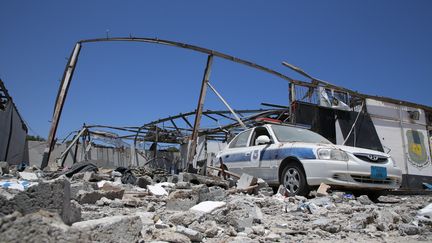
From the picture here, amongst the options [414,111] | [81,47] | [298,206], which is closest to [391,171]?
[298,206]

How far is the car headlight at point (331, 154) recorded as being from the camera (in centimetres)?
608

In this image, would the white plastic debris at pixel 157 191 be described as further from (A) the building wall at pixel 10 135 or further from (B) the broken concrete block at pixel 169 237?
(A) the building wall at pixel 10 135

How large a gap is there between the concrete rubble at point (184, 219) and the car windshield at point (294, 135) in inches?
55.2

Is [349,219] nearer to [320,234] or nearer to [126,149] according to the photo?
[320,234]

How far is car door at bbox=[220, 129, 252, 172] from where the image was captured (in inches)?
302

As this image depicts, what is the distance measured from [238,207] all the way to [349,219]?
131 centimetres

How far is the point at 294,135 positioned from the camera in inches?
286

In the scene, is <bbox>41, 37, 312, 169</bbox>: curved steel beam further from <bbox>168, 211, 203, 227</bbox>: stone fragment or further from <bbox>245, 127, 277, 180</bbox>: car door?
<bbox>168, 211, 203, 227</bbox>: stone fragment

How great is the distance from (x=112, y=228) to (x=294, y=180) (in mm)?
4726

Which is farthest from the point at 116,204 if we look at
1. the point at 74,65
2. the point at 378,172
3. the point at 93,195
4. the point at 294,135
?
the point at 74,65

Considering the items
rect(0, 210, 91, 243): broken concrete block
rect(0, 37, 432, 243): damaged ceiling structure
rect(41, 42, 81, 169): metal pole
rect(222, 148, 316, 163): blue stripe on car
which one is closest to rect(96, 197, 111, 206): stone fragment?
rect(0, 37, 432, 243): damaged ceiling structure

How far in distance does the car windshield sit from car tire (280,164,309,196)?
80 cm

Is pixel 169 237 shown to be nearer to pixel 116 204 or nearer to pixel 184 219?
pixel 184 219

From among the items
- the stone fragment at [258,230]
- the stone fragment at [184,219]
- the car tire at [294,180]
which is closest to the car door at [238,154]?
the car tire at [294,180]
